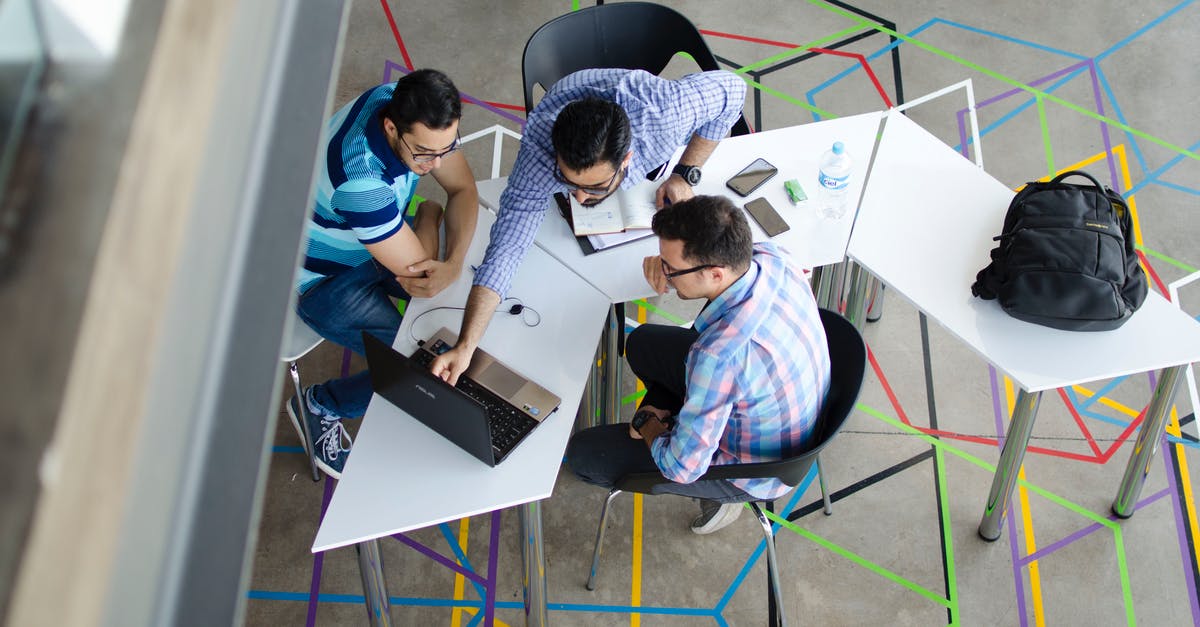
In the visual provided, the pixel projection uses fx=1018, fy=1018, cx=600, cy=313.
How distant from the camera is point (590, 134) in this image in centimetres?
260

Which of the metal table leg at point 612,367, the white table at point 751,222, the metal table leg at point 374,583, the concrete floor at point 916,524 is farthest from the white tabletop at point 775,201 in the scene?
the metal table leg at point 374,583

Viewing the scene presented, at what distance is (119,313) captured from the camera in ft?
1.69

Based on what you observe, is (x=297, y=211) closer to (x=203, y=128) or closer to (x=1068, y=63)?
(x=203, y=128)

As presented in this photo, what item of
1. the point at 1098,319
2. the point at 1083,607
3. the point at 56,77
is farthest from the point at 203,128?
the point at 1083,607

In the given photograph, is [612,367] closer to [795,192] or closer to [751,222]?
[751,222]

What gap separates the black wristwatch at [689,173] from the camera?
3.04 metres

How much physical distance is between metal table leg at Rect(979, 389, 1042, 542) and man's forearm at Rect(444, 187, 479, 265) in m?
1.62

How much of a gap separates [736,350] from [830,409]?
1.22ft

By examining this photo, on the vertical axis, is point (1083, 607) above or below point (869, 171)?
below

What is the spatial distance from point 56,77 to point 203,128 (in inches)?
3.9

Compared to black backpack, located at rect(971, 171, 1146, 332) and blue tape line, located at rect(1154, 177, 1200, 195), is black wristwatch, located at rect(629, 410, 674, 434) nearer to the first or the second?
black backpack, located at rect(971, 171, 1146, 332)

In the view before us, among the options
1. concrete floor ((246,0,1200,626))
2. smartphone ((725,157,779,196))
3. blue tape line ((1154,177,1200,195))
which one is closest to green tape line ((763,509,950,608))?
concrete floor ((246,0,1200,626))

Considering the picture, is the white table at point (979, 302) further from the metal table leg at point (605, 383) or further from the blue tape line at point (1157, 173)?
the blue tape line at point (1157, 173)

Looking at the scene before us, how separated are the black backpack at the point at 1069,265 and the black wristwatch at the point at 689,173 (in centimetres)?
85
